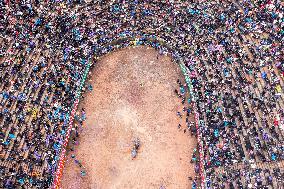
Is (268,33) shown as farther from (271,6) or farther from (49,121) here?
(49,121)

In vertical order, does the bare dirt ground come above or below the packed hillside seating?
below

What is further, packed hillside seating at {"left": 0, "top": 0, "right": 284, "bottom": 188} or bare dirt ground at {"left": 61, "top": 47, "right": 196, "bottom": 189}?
bare dirt ground at {"left": 61, "top": 47, "right": 196, "bottom": 189}

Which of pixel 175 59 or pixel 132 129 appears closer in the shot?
pixel 132 129

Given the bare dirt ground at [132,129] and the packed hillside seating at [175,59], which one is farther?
the bare dirt ground at [132,129]

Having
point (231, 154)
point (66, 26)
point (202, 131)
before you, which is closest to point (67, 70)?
point (66, 26)
